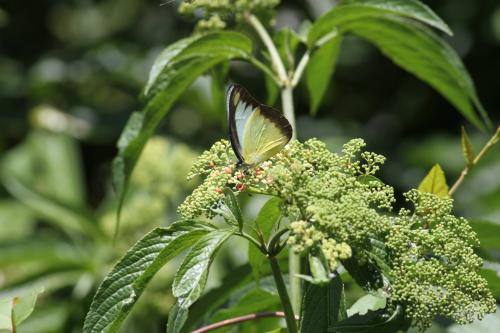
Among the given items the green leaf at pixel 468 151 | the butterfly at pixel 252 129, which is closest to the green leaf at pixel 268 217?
the butterfly at pixel 252 129

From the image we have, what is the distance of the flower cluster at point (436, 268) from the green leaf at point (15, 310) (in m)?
0.56

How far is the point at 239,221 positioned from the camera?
3.70ft

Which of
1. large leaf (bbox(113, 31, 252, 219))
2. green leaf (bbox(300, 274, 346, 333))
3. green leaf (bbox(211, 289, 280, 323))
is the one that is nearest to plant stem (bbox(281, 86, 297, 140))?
large leaf (bbox(113, 31, 252, 219))

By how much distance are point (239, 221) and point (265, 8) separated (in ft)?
2.79

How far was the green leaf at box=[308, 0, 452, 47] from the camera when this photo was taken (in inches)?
63.9

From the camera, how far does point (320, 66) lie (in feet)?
6.30

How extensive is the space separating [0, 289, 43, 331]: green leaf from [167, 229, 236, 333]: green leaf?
9.9 inches

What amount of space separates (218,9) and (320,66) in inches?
12.1

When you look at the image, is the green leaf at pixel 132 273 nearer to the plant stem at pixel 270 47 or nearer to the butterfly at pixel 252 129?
the butterfly at pixel 252 129

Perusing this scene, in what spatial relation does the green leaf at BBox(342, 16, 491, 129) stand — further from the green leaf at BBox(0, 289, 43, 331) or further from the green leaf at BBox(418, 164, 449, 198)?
the green leaf at BBox(0, 289, 43, 331)

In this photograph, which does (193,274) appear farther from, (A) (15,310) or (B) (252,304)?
(B) (252,304)

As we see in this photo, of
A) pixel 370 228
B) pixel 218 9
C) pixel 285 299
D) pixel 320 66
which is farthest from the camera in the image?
pixel 320 66

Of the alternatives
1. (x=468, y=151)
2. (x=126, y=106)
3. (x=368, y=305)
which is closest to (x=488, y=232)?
(x=468, y=151)

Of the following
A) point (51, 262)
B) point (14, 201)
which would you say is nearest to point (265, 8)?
point (51, 262)
